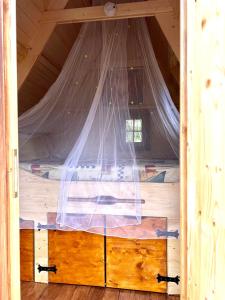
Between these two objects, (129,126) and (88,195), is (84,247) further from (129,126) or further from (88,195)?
(129,126)

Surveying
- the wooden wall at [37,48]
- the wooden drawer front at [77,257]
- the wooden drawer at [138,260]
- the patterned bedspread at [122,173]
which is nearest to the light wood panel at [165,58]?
the wooden wall at [37,48]

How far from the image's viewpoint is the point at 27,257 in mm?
2217

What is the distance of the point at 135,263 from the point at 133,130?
1.38 meters

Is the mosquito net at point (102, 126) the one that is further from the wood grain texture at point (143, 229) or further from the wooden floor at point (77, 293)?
the wooden floor at point (77, 293)

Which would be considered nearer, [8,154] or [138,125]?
[8,154]

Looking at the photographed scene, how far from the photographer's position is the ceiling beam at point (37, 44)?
2.39 meters

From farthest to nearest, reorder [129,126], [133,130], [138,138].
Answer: [138,138] → [133,130] → [129,126]

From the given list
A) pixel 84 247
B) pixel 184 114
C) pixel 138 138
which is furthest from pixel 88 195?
pixel 138 138

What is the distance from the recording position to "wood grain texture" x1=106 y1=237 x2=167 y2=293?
2029 mm

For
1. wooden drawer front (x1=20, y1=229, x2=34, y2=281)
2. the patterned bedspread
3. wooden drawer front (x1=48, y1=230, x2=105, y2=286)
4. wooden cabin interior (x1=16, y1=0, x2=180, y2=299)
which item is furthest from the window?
wooden drawer front (x1=20, y1=229, x2=34, y2=281)

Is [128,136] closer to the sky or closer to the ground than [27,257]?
closer to the sky

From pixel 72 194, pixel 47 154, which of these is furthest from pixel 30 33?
pixel 72 194

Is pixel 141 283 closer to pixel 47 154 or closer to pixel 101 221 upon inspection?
pixel 101 221
